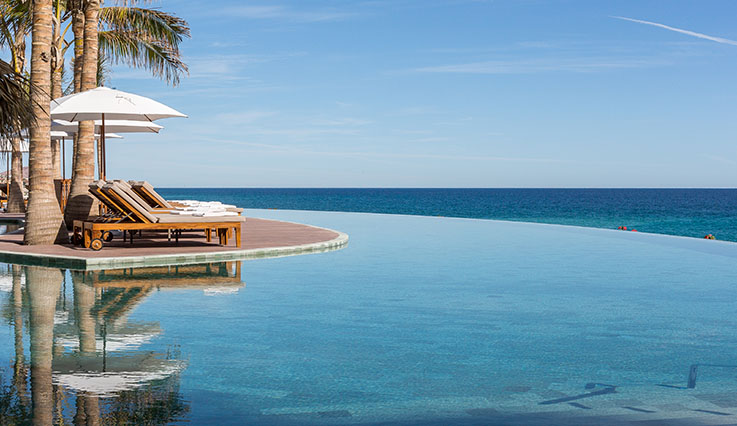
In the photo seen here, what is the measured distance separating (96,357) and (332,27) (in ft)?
135

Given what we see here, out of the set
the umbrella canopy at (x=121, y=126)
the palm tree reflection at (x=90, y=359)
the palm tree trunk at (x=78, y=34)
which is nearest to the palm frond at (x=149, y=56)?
the palm tree trunk at (x=78, y=34)

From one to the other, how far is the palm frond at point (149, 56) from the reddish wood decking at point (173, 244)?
845 cm

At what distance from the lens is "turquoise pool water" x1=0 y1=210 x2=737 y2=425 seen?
3814 millimetres

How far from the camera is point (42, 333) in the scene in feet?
17.7

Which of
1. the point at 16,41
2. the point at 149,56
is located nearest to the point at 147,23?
the point at 149,56

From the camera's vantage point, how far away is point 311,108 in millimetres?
69875

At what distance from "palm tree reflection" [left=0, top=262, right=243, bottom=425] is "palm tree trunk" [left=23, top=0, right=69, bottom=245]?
11.8 ft

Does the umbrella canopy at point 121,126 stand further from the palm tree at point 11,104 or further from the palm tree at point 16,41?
the palm tree at point 11,104

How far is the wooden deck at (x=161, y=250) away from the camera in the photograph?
9.49 m

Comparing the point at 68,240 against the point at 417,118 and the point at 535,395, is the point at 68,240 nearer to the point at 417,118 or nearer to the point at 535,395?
the point at 535,395

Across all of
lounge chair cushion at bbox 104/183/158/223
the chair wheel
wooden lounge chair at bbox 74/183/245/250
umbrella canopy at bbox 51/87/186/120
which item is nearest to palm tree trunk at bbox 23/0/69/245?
umbrella canopy at bbox 51/87/186/120

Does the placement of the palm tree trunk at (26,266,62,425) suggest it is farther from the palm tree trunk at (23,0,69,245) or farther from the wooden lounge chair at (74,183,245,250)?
the palm tree trunk at (23,0,69,245)

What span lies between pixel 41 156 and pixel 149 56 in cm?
1030

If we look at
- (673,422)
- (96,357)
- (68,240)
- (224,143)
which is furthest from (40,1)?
(224,143)
